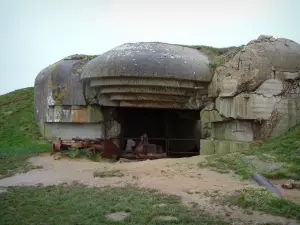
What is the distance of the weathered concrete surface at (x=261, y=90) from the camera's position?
24.0ft

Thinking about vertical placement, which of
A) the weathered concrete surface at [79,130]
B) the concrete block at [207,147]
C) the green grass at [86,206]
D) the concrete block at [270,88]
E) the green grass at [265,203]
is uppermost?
the concrete block at [270,88]

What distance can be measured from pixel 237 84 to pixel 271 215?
431 centimetres

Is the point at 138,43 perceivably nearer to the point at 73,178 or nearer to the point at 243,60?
the point at 243,60

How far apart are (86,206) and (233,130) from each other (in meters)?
4.66

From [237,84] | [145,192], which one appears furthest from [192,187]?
[237,84]

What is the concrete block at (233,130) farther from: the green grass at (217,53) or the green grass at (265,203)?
the green grass at (265,203)

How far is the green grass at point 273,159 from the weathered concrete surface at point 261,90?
577mm

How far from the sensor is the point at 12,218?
356cm

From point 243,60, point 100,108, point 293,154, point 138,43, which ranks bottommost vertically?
point 293,154

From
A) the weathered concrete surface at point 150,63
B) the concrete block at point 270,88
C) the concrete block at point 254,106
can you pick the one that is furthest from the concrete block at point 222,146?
the weathered concrete surface at point 150,63

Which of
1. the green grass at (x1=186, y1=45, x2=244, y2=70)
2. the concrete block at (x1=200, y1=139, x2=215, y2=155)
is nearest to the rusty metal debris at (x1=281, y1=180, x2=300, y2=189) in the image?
the concrete block at (x1=200, y1=139, x2=215, y2=155)

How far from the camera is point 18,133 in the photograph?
10.0m

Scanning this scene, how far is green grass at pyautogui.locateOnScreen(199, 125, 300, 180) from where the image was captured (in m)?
5.03

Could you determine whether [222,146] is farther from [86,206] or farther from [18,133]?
[18,133]
